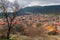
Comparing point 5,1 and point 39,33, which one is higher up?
point 5,1

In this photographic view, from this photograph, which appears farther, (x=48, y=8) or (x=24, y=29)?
(x=48, y=8)

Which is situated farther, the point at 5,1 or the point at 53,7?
the point at 53,7

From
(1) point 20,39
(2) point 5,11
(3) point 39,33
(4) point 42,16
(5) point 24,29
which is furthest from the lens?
(4) point 42,16

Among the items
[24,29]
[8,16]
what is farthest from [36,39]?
[24,29]

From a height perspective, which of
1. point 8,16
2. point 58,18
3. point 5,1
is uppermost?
point 5,1

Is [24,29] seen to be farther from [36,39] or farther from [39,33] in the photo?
[36,39]

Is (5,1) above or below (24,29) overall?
above

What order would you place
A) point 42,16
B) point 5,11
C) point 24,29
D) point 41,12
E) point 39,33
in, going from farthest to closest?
point 42,16, point 41,12, point 24,29, point 39,33, point 5,11

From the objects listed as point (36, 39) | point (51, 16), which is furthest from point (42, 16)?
point (36, 39)

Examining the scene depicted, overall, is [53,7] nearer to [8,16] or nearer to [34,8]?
[34,8]

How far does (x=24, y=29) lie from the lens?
35.8m

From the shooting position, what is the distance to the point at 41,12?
85.1m

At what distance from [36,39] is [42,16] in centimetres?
6366

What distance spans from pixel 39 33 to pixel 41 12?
52.5 metres
